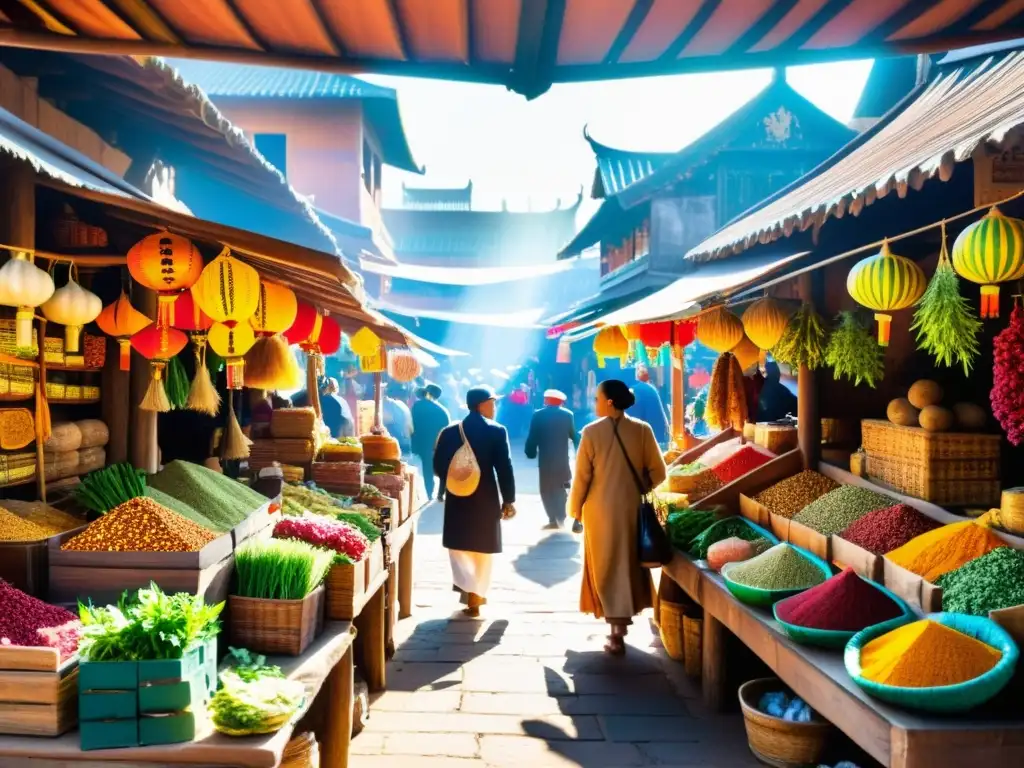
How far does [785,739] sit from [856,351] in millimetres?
2377

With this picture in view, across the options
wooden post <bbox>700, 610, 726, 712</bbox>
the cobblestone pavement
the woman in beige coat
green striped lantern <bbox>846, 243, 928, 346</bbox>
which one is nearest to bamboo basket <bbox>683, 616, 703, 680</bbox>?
the cobblestone pavement

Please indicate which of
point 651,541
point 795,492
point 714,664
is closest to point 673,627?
point 651,541

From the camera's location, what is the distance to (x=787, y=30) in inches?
90.5

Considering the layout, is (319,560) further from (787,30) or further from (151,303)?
(787,30)

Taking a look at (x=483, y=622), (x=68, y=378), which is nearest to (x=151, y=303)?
(x=68, y=378)

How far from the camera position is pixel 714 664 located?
5.21m

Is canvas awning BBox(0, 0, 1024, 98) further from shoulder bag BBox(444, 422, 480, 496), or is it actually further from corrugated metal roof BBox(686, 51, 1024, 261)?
shoulder bag BBox(444, 422, 480, 496)

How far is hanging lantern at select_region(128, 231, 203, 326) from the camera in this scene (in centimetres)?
403

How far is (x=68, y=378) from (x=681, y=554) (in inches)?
157

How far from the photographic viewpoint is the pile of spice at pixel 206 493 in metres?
4.29

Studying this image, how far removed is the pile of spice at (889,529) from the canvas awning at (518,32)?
2.81 m

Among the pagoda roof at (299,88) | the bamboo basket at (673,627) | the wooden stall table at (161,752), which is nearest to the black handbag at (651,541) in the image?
the bamboo basket at (673,627)

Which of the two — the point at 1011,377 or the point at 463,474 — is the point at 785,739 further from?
the point at 463,474

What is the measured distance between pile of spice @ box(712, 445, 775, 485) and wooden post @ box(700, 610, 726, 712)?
1.79m
